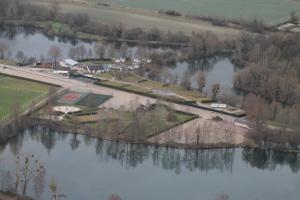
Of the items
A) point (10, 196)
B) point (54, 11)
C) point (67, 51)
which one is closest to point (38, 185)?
point (10, 196)

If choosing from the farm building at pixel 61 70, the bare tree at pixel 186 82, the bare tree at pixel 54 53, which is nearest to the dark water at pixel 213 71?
the bare tree at pixel 186 82

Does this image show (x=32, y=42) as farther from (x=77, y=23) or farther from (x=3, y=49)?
(x=3, y=49)

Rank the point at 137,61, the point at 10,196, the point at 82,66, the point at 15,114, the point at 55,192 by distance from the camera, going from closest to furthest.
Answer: the point at 10,196
the point at 55,192
the point at 15,114
the point at 82,66
the point at 137,61

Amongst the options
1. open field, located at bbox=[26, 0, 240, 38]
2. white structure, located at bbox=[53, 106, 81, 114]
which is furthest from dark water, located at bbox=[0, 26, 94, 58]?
white structure, located at bbox=[53, 106, 81, 114]

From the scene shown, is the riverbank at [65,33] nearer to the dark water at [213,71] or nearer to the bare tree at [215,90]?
the dark water at [213,71]

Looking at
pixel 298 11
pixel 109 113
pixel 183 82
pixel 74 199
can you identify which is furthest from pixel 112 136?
pixel 298 11

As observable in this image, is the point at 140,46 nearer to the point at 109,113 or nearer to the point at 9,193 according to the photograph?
the point at 109,113

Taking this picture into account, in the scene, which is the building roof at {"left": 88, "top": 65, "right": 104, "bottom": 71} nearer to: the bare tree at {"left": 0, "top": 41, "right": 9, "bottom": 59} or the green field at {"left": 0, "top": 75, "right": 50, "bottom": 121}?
the green field at {"left": 0, "top": 75, "right": 50, "bottom": 121}
